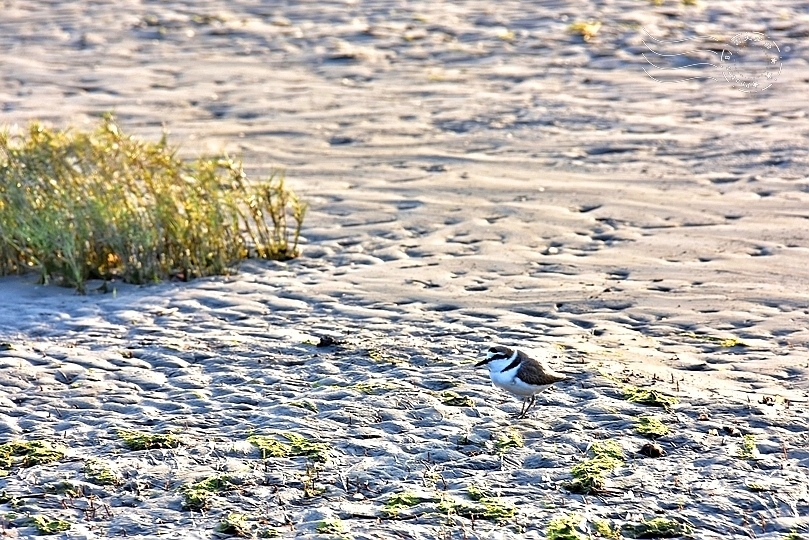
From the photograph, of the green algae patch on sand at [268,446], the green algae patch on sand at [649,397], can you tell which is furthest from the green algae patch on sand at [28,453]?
the green algae patch on sand at [649,397]

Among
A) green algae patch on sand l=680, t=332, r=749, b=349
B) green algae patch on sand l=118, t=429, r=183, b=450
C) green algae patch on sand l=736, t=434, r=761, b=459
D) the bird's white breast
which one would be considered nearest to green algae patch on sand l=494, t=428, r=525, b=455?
the bird's white breast

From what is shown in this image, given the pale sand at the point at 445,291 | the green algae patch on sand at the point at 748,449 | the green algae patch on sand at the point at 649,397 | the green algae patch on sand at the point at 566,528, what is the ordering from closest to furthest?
the green algae patch on sand at the point at 566,528 → the pale sand at the point at 445,291 → the green algae patch on sand at the point at 748,449 → the green algae patch on sand at the point at 649,397

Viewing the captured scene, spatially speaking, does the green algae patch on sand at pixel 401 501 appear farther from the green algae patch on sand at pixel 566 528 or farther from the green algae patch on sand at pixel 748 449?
the green algae patch on sand at pixel 748 449

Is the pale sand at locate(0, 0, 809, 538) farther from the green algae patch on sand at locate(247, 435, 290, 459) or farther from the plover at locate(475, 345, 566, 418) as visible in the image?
the plover at locate(475, 345, 566, 418)

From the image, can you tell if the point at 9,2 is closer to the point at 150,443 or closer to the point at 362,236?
the point at 362,236

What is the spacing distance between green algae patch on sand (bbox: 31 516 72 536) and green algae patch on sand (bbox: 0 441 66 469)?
0.55 meters

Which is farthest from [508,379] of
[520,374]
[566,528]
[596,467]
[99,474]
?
[99,474]

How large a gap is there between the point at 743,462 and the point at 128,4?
12473mm

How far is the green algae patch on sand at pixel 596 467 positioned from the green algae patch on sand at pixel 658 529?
1.03 ft

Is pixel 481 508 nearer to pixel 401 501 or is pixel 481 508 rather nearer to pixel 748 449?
pixel 401 501

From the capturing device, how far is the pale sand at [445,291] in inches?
208

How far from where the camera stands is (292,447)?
5.59 metres

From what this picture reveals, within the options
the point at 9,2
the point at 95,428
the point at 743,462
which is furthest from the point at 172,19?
the point at 743,462

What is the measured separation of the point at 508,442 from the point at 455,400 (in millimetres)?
556
